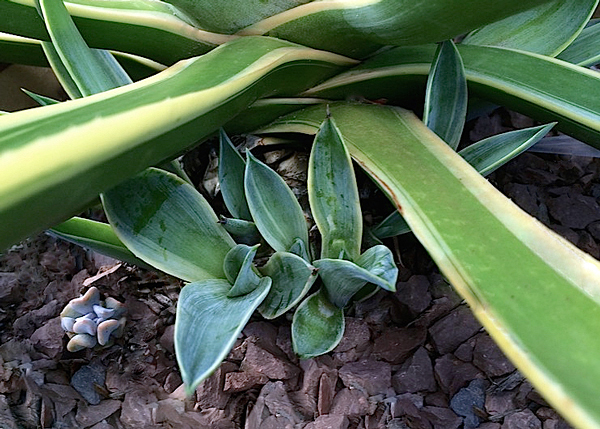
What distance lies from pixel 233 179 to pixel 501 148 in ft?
0.94

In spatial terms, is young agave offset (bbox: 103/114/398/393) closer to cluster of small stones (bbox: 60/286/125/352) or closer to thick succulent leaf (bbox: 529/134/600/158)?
cluster of small stones (bbox: 60/286/125/352)

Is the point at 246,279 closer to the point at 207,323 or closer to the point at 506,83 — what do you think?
the point at 207,323

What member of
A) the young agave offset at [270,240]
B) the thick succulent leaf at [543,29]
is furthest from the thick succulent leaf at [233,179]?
the thick succulent leaf at [543,29]

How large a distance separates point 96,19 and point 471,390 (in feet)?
1.84

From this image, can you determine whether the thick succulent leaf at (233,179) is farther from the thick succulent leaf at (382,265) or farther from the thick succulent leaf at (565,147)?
the thick succulent leaf at (565,147)

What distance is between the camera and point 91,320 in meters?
0.66

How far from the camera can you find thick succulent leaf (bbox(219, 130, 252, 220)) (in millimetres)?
575

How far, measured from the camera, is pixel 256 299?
1.50ft

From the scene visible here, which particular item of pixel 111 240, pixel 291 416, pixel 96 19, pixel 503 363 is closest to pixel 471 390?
pixel 503 363

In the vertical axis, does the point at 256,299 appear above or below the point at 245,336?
above

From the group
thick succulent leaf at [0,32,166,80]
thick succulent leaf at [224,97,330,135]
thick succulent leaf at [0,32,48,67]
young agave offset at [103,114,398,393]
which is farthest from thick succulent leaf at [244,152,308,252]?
thick succulent leaf at [0,32,48,67]

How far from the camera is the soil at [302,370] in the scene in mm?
591

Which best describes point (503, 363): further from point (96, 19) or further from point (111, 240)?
point (96, 19)

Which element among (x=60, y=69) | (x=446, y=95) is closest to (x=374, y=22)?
(x=446, y=95)
